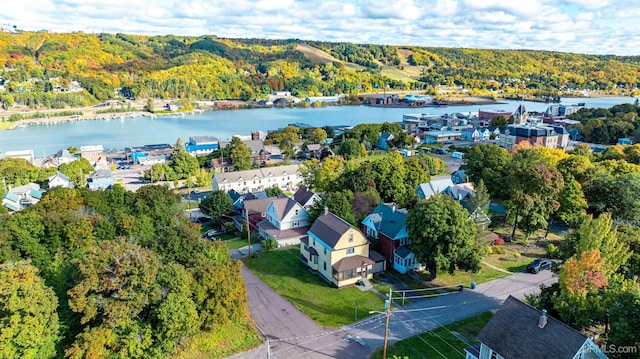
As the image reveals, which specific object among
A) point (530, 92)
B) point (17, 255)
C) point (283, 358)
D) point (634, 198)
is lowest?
point (283, 358)

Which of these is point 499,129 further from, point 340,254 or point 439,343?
point 439,343

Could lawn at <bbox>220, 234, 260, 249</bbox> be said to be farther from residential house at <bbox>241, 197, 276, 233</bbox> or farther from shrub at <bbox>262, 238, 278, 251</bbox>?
shrub at <bbox>262, 238, 278, 251</bbox>

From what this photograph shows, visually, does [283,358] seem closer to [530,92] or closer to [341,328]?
[341,328]

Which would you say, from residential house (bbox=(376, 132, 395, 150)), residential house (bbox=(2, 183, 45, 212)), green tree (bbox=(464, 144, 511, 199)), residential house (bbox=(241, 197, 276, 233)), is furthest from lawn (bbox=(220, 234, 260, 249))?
residential house (bbox=(376, 132, 395, 150))

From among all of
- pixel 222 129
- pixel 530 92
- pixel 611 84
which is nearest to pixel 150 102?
pixel 222 129

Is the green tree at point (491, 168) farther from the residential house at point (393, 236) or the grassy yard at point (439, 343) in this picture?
the grassy yard at point (439, 343)

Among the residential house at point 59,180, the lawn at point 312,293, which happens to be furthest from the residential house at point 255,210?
the residential house at point 59,180
